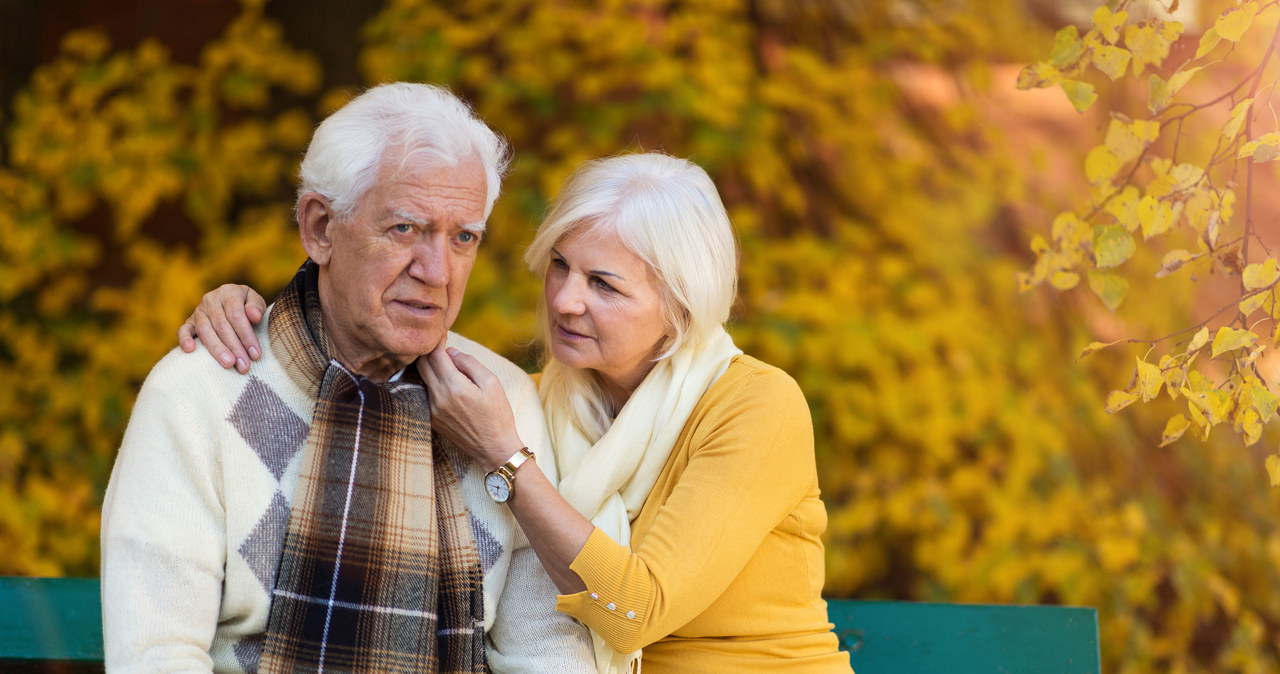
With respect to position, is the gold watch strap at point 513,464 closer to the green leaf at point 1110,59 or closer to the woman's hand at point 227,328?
the woman's hand at point 227,328

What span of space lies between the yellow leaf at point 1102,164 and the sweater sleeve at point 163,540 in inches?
66.6

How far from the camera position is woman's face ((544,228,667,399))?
206cm

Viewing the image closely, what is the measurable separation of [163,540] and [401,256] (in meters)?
0.59

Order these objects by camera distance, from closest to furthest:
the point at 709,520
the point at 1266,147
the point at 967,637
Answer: the point at 1266,147 → the point at 709,520 → the point at 967,637

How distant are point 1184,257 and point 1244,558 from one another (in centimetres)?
272

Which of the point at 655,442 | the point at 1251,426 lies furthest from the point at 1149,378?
the point at 655,442

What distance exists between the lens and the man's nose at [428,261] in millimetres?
1851

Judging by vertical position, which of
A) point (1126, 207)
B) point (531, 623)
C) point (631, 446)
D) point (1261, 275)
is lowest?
point (531, 623)

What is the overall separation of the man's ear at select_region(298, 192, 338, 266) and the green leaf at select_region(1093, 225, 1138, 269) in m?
1.40

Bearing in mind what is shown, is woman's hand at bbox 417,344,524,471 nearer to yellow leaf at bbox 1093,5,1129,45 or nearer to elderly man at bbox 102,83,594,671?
elderly man at bbox 102,83,594,671

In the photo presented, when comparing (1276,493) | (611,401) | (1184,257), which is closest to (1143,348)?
(1276,493)

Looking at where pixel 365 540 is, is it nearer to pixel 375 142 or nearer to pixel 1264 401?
pixel 375 142

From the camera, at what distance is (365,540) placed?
186cm

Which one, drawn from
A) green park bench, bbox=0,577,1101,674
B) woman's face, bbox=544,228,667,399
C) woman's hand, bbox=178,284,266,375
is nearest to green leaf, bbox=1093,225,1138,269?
woman's face, bbox=544,228,667,399
